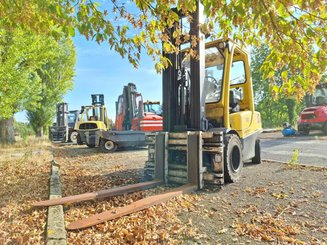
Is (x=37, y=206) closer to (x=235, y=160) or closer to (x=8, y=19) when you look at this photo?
(x=8, y=19)

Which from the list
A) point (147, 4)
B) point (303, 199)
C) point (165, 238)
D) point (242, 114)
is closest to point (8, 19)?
point (147, 4)

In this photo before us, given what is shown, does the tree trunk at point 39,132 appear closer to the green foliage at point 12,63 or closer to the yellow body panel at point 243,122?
the green foliage at point 12,63

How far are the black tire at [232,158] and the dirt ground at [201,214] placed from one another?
0.18m

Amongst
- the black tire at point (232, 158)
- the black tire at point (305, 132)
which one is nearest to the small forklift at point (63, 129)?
the black tire at point (305, 132)

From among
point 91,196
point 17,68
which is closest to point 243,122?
point 91,196

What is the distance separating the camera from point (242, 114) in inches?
255

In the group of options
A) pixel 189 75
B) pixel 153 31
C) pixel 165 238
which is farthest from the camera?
pixel 189 75

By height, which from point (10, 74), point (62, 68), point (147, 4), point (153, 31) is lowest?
point (153, 31)

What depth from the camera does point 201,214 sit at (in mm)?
3996

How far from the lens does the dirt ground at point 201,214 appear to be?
322 centimetres

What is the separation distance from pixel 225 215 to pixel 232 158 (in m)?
2.21

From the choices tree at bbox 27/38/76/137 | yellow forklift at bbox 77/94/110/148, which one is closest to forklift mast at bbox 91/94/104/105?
yellow forklift at bbox 77/94/110/148

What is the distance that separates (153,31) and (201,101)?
81.9 inches

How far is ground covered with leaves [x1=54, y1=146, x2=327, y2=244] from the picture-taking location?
3225 mm
